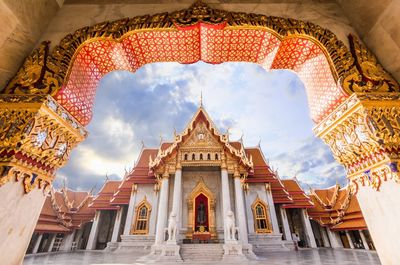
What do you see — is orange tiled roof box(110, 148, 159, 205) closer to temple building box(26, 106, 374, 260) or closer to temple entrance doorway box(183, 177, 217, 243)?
temple building box(26, 106, 374, 260)

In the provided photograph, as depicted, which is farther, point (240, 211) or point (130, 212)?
point (130, 212)

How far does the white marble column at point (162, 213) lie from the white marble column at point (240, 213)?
3.85 m

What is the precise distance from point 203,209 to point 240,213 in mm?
2542

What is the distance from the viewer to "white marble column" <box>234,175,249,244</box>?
9509 mm

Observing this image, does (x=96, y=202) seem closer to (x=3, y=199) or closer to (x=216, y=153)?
(x=216, y=153)

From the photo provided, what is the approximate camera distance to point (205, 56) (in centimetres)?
269

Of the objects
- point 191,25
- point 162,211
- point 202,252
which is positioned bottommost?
point 202,252

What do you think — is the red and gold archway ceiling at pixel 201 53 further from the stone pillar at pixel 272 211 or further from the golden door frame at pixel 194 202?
the stone pillar at pixel 272 211

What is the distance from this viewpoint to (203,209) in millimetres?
11750

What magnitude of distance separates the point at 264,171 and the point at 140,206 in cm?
887

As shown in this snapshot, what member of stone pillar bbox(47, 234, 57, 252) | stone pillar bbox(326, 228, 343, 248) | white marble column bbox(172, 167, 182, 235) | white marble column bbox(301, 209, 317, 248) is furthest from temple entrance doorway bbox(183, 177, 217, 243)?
stone pillar bbox(326, 228, 343, 248)

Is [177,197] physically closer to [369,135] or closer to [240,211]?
[240,211]

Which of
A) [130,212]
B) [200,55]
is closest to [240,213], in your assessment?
[130,212]

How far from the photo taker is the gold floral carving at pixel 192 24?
1.80m
